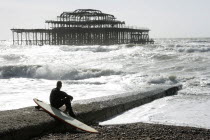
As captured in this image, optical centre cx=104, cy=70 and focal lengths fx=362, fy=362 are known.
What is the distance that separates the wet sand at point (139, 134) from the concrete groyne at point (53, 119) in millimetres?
285

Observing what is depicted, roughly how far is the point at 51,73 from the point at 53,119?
1638cm

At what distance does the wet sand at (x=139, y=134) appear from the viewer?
710cm

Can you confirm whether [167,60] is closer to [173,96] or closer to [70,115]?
[173,96]

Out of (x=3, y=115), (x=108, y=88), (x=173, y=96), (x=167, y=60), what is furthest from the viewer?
(x=167, y=60)

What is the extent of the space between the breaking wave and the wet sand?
51.1 ft

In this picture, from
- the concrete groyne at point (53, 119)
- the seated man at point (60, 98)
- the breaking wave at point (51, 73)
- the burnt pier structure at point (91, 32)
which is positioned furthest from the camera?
the burnt pier structure at point (91, 32)

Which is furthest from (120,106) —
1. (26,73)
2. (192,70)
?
(26,73)

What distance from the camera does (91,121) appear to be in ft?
30.9

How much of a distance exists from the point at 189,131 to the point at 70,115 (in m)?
2.71

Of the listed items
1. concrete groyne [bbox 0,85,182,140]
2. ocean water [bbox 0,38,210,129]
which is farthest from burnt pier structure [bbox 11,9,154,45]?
concrete groyne [bbox 0,85,182,140]

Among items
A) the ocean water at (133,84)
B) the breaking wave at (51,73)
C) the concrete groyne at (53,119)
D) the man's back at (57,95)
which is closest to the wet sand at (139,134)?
the concrete groyne at (53,119)

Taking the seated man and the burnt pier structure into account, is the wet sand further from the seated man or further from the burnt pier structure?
the burnt pier structure

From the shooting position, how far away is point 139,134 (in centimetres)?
742

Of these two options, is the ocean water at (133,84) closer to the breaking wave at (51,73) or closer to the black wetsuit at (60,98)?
the breaking wave at (51,73)
